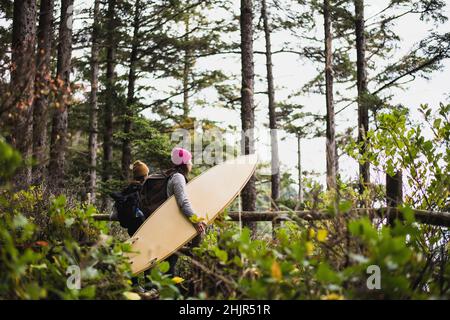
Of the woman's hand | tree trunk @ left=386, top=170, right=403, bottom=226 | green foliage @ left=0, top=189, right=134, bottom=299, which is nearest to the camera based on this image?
green foliage @ left=0, top=189, right=134, bottom=299

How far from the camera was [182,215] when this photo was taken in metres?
4.40

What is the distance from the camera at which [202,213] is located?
4.62m

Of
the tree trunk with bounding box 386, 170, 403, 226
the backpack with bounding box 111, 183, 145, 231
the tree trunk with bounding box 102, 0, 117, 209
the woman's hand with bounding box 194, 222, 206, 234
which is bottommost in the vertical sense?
the woman's hand with bounding box 194, 222, 206, 234

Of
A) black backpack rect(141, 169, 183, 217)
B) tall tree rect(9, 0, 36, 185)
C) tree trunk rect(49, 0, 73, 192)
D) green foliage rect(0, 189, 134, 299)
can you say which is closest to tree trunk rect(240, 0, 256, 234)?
tree trunk rect(49, 0, 73, 192)

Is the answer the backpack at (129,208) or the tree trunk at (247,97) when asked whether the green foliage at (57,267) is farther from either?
the tree trunk at (247,97)

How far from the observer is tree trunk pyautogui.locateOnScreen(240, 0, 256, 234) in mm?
8791

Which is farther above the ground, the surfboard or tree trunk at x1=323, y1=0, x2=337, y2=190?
tree trunk at x1=323, y1=0, x2=337, y2=190

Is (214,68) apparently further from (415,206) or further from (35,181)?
(415,206)

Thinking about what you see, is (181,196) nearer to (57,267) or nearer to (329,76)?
Result: (57,267)

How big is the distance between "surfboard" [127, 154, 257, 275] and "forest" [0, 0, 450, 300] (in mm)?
203

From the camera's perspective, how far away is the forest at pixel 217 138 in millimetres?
2334

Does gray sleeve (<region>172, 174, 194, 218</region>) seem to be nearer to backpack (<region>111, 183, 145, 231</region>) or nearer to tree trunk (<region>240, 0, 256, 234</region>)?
backpack (<region>111, 183, 145, 231</region>)

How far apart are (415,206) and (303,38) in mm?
12208
